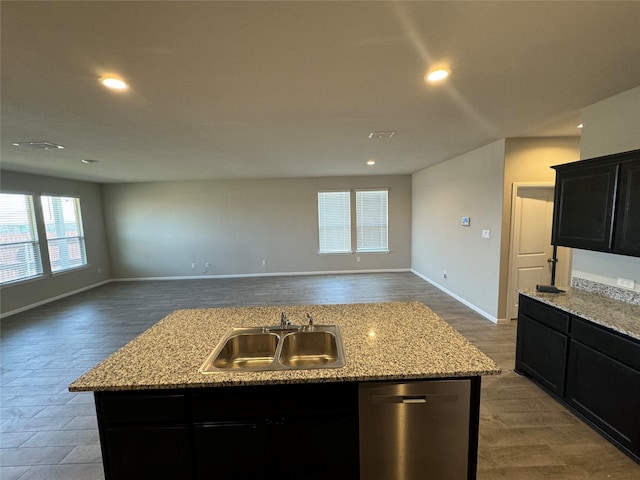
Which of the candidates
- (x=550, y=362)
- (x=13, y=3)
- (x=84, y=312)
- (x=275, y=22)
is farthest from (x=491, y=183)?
(x=84, y=312)

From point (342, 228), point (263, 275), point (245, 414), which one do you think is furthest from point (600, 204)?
point (263, 275)

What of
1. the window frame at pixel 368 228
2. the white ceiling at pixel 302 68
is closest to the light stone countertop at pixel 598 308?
the white ceiling at pixel 302 68

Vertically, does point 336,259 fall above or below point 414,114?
below

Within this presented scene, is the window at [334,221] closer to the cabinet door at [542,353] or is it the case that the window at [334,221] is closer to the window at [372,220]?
the window at [372,220]

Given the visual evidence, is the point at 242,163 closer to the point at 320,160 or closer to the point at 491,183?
the point at 320,160

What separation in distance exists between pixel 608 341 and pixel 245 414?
2.48 metres

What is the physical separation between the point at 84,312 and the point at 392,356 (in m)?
6.02

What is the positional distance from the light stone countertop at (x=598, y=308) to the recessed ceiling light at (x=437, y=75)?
6.84 feet

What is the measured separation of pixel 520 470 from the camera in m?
1.81

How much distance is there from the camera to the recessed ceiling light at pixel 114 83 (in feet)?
6.31

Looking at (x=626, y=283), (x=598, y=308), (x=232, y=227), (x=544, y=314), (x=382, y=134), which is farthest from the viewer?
(x=232, y=227)

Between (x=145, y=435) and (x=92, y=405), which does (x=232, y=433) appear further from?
(x=92, y=405)

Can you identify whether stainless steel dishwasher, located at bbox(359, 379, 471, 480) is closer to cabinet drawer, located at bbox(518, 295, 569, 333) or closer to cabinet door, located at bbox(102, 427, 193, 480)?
cabinet door, located at bbox(102, 427, 193, 480)

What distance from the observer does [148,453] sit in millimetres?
1431
